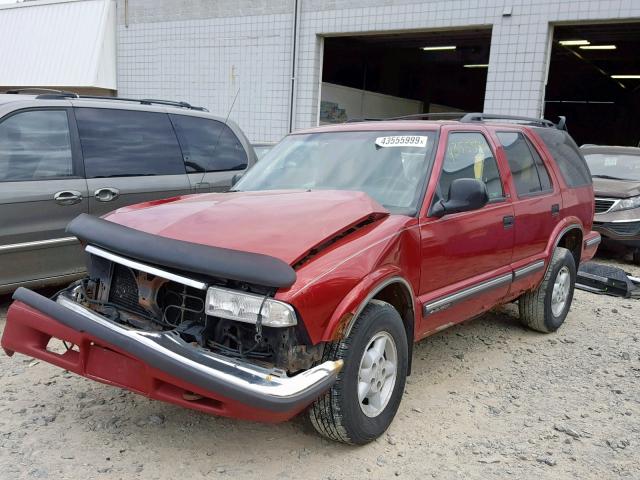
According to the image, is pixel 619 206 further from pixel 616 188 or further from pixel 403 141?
pixel 403 141

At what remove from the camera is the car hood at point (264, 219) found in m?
2.79

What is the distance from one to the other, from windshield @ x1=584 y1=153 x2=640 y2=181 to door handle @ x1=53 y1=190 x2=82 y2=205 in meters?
7.70

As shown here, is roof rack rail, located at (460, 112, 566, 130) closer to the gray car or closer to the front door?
the front door

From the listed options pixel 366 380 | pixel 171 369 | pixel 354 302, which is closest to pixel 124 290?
pixel 171 369

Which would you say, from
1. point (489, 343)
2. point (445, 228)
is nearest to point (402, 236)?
point (445, 228)

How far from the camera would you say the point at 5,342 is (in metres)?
3.01

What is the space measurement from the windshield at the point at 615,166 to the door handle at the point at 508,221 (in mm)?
5562

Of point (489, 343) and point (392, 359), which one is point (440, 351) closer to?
point (489, 343)

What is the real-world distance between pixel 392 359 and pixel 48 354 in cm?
Result: 180

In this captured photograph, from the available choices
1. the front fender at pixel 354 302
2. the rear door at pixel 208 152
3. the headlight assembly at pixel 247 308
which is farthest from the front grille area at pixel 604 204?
the headlight assembly at pixel 247 308

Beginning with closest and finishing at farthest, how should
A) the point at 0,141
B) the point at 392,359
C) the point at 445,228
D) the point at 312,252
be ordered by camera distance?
the point at 312,252 < the point at 392,359 < the point at 445,228 < the point at 0,141

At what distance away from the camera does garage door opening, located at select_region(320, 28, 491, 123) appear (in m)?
14.3

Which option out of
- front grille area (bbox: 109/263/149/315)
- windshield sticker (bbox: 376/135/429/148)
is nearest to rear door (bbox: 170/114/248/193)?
windshield sticker (bbox: 376/135/429/148)

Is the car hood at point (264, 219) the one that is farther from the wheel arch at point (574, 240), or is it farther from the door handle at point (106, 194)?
the wheel arch at point (574, 240)
